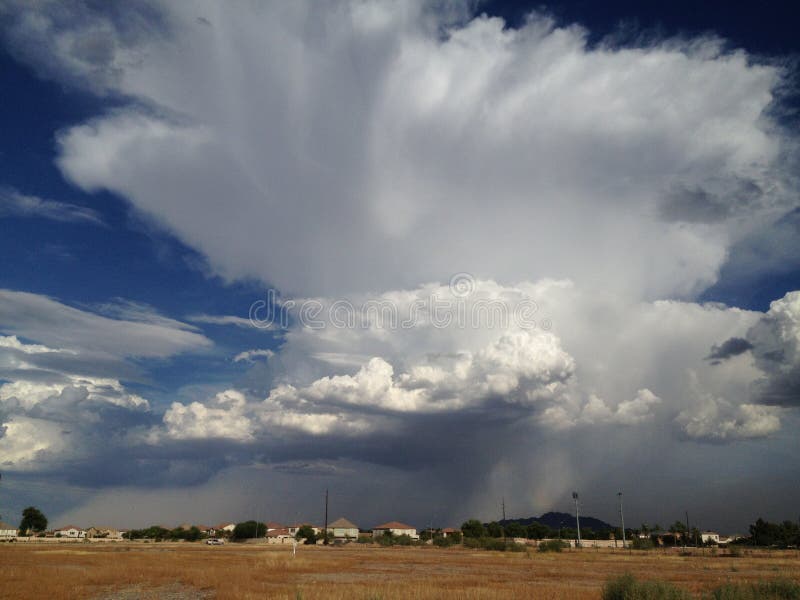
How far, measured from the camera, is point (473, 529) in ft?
593

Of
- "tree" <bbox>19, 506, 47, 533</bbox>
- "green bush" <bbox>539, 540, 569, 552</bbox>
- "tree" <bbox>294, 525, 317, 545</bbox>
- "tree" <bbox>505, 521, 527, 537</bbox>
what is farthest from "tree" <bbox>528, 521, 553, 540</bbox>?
"tree" <bbox>19, 506, 47, 533</bbox>

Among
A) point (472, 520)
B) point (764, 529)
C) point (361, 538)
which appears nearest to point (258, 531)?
point (361, 538)

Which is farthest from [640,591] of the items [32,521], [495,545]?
[32,521]

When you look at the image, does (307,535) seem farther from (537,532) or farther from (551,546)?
(551,546)

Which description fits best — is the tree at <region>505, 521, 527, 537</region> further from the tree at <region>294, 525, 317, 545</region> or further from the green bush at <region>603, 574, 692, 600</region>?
the green bush at <region>603, 574, 692, 600</region>

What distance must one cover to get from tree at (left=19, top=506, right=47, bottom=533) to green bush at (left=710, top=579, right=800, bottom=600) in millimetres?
222989

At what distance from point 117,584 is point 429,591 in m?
21.3

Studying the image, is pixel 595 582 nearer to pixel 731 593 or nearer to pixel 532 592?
pixel 532 592

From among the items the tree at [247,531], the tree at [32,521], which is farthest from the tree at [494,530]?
the tree at [32,521]

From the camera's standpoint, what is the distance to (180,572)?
4425 centimetres

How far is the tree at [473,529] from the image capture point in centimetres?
17788

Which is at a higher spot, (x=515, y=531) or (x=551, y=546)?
(x=551, y=546)

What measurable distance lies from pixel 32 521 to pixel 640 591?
22281 centimetres

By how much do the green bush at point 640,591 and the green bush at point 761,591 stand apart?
137 cm
